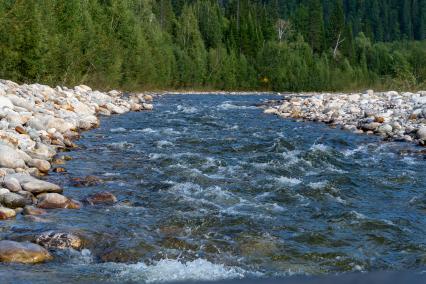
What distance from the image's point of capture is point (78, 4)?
27.6 m

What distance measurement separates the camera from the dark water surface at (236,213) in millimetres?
4762

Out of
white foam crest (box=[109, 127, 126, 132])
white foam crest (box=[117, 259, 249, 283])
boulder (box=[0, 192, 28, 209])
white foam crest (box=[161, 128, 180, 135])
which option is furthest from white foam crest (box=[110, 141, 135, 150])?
white foam crest (box=[117, 259, 249, 283])

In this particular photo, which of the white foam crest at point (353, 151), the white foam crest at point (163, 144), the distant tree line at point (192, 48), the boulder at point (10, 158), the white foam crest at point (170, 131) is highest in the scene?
the distant tree line at point (192, 48)

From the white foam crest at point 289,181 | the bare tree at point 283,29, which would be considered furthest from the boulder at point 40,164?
the bare tree at point 283,29

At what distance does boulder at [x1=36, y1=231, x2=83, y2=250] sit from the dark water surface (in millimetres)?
136

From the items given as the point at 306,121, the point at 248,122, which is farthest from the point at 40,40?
the point at 306,121

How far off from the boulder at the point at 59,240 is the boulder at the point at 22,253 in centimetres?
25

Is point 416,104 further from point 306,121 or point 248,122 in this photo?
point 248,122

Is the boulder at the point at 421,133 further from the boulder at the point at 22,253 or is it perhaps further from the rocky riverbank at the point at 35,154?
the boulder at the point at 22,253

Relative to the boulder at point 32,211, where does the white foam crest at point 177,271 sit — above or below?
below

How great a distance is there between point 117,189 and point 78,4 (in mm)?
22427

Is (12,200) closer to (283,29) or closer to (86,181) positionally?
(86,181)

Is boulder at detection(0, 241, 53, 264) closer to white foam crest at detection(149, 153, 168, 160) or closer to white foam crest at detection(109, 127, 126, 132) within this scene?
white foam crest at detection(149, 153, 168, 160)

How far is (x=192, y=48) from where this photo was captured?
180 feet
